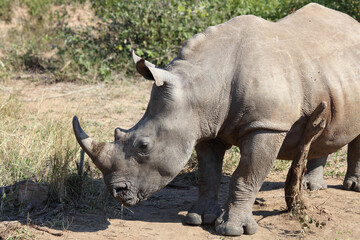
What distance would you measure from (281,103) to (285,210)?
132cm

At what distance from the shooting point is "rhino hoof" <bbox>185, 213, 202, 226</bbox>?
4.98 metres

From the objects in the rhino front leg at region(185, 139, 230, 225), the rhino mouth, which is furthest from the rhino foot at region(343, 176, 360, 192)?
the rhino mouth

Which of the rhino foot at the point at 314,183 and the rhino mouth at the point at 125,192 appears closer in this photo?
the rhino mouth at the point at 125,192

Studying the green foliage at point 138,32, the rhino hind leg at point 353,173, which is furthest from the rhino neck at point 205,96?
the green foliage at point 138,32

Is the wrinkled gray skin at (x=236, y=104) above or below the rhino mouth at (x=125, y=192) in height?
above

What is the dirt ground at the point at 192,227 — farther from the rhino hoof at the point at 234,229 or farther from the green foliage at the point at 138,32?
the green foliage at the point at 138,32

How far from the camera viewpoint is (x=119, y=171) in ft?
15.3

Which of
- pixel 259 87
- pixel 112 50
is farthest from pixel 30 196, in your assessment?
pixel 112 50

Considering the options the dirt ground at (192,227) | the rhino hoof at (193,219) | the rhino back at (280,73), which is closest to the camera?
the rhino back at (280,73)

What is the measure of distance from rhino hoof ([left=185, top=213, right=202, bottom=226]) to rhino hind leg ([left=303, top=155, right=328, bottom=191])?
1.60 metres

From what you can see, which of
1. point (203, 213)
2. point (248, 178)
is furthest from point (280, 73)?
point (203, 213)

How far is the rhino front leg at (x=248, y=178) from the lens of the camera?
4.57 metres

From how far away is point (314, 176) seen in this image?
6.09 m

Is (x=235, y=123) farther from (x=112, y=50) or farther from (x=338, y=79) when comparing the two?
(x=112, y=50)
